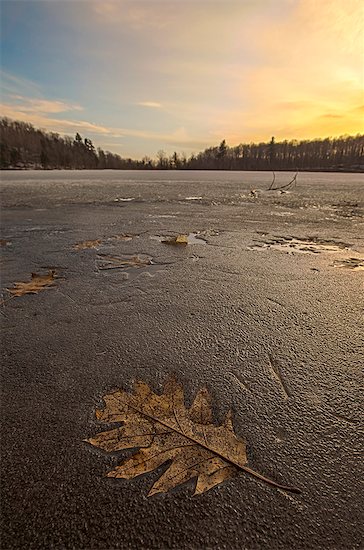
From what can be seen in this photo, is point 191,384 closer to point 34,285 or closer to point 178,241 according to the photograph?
point 34,285

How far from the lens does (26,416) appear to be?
150 centimetres

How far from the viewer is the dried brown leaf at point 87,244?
4945 millimetres

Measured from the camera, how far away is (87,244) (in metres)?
5.16

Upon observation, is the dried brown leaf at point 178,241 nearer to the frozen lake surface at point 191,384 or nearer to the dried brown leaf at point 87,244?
the frozen lake surface at point 191,384

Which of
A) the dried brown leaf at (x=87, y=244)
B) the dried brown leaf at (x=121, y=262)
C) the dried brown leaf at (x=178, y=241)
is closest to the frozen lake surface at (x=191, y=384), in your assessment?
the dried brown leaf at (x=121, y=262)

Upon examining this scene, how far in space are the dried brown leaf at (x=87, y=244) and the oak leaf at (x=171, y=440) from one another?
12.2ft

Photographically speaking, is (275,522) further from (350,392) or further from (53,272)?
(53,272)

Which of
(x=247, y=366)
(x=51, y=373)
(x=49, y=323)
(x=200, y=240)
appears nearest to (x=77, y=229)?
(x=200, y=240)

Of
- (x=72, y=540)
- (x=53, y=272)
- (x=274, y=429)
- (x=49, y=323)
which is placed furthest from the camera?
(x=53, y=272)

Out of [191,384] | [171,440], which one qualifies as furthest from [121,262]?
[171,440]

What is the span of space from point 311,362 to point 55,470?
1.54m

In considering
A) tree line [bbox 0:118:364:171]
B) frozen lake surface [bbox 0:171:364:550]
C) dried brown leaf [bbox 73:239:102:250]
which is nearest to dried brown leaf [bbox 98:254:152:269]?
frozen lake surface [bbox 0:171:364:550]

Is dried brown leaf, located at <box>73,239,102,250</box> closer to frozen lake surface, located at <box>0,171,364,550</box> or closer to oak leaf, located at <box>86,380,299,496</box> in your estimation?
frozen lake surface, located at <box>0,171,364,550</box>

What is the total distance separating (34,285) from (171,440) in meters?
2.56
